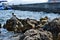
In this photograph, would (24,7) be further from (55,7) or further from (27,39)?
(27,39)

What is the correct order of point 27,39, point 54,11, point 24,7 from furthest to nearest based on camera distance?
point 24,7
point 54,11
point 27,39

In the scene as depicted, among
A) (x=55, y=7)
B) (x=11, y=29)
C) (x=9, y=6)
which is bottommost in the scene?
(x=9, y=6)

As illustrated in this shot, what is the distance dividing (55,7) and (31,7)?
1025 cm

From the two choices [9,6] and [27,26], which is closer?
[27,26]

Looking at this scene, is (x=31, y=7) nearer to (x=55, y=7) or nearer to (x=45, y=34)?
(x=55, y=7)

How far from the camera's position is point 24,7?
5844 centimetres

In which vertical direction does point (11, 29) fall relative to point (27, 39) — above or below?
below

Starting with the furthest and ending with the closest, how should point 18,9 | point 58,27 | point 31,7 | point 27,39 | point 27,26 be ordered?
point 18,9, point 31,7, point 27,26, point 58,27, point 27,39

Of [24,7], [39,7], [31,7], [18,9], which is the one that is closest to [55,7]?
[39,7]

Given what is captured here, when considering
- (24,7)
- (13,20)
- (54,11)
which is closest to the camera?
(13,20)

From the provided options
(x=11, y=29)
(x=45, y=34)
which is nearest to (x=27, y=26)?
(x=11, y=29)

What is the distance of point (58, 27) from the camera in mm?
10016

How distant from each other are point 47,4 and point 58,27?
37811 mm

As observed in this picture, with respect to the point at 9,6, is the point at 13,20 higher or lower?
higher
